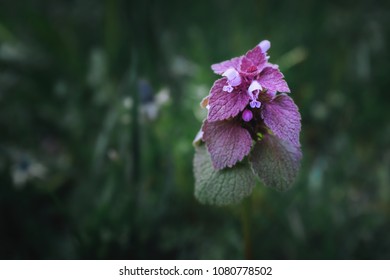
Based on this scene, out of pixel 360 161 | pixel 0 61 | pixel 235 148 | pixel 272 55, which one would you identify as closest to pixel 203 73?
pixel 272 55

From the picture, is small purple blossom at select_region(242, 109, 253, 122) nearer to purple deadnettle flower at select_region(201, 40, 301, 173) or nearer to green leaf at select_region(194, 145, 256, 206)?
purple deadnettle flower at select_region(201, 40, 301, 173)

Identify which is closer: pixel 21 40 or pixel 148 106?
pixel 148 106

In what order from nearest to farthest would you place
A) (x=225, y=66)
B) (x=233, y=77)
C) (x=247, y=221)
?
(x=233, y=77)
(x=225, y=66)
(x=247, y=221)

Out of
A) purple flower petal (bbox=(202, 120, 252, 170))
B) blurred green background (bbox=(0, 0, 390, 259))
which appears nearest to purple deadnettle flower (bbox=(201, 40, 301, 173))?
purple flower petal (bbox=(202, 120, 252, 170))

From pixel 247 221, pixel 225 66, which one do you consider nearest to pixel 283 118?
pixel 225 66

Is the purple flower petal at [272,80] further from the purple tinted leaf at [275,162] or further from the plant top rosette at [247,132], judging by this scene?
the purple tinted leaf at [275,162]

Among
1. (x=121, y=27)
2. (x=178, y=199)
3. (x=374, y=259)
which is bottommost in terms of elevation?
(x=374, y=259)

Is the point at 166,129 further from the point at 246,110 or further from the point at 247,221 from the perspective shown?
the point at 246,110

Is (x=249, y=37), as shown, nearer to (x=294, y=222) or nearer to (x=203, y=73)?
(x=203, y=73)
